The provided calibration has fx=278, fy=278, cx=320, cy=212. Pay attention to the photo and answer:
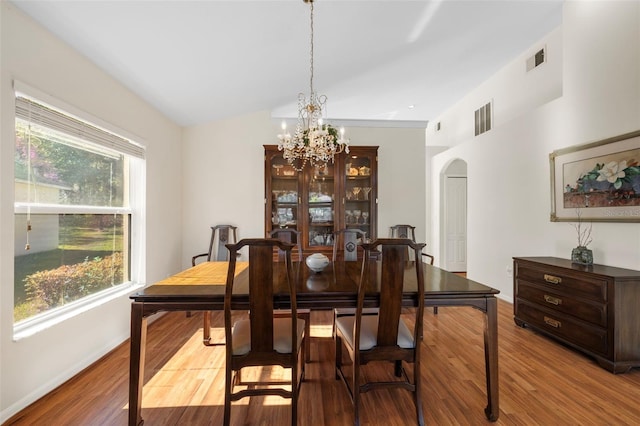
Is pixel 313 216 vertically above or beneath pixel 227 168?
beneath

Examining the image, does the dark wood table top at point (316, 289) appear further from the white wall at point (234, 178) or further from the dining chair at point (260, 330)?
the white wall at point (234, 178)

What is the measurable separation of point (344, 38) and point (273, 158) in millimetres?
1781

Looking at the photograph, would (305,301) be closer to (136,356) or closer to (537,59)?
(136,356)

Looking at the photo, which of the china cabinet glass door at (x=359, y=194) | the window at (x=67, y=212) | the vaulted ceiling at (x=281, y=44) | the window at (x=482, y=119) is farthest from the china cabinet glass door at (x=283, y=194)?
the window at (x=482, y=119)

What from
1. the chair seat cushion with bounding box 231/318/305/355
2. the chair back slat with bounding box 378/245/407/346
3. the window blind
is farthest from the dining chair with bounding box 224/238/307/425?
the window blind

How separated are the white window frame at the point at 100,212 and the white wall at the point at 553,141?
4396 mm

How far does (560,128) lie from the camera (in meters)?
3.00

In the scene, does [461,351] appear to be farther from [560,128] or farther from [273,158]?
[273,158]

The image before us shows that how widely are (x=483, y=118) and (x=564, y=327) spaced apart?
3341mm

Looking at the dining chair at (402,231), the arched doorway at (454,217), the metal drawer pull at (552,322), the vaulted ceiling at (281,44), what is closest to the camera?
the vaulted ceiling at (281,44)

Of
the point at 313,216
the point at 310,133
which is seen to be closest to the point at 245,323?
the point at 310,133

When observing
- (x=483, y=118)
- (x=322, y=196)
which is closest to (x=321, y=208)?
(x=322, y=196)

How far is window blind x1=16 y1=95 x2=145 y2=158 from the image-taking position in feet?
5.64

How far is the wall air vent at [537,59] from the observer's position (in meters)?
3.41
